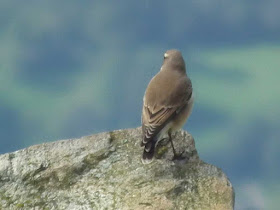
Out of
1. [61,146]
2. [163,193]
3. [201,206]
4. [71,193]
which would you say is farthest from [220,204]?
[61,146]

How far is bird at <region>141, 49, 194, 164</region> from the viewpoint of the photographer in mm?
7738

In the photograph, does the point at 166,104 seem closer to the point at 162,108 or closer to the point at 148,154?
the point at 162,108

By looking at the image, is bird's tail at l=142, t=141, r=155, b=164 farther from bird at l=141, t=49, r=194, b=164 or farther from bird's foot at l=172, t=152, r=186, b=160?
bird's foot at l=172, t=152, r=186, b=160

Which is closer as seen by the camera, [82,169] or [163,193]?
[163,193]

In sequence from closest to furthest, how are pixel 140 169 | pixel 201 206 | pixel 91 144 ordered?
pixel 201 206 → pixel 140 169 → pixel 91 144

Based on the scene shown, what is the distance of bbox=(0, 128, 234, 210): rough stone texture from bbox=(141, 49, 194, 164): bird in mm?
247

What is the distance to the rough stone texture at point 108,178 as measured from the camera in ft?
23.2

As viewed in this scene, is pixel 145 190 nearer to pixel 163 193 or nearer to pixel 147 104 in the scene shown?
pixel 163 193

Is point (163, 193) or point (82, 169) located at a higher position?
point (82, 169)

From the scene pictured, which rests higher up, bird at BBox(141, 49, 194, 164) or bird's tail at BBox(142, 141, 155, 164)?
bird at BBox(141, 49, 194, 164)

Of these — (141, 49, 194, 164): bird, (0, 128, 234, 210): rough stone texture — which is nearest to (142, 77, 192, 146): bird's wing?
(141, 49, 194, 164): bird

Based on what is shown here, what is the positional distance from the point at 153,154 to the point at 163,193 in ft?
2.24

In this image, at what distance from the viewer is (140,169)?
298 inches

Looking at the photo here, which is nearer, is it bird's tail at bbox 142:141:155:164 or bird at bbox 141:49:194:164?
bird's tail at bbox 142:141:155:164
